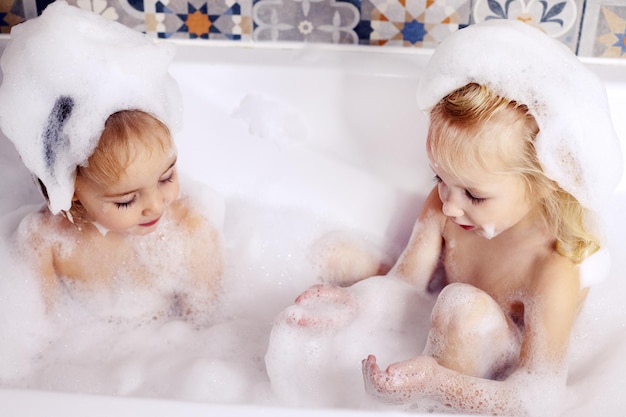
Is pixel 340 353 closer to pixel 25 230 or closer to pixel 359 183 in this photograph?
pixel 359 183

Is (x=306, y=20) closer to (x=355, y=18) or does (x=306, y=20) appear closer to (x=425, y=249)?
(x=355, y=18)

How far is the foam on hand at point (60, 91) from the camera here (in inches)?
51.6

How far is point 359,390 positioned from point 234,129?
65 centimetres

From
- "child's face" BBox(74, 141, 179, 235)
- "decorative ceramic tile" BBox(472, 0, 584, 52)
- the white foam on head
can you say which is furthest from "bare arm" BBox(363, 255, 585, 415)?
"decorative ceramic tile" BBox(472, 0, 584, 52)

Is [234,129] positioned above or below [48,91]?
below

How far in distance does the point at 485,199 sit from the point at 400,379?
33 centimetres

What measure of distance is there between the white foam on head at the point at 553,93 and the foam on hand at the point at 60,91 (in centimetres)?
55

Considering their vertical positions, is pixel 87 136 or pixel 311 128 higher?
pixel 87 136

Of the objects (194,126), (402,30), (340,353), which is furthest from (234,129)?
(340,353)

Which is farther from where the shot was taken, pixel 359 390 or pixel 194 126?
pixel 194 126

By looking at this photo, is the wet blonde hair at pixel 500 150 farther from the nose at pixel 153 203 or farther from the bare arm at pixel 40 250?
the bare arm at pixel 40 250

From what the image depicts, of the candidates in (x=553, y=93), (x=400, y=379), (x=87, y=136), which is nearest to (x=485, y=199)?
(x=553, y=93)

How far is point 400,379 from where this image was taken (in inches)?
46.6

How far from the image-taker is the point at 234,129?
1729 millimetres
